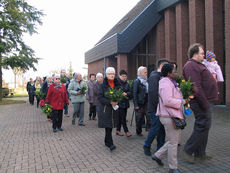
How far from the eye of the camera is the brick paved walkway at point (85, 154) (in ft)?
13.7

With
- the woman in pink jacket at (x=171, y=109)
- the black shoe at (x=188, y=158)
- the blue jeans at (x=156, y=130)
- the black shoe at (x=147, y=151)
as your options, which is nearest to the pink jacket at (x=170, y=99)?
the woman in pink jacket at (x=171, y=109)

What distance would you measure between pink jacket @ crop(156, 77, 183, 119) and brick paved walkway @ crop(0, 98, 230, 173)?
1066mm

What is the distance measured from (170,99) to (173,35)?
46.4 feet

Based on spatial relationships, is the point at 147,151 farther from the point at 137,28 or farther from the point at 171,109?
the point at 137,28

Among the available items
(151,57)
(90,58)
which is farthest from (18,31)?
(151,57)

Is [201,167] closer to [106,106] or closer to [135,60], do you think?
[106,106]

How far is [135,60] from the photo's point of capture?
20344 millimetres

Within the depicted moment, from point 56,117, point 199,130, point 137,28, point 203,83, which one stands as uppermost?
point 137,28

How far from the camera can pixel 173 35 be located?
55.0 ft

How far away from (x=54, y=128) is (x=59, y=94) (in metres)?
1.13

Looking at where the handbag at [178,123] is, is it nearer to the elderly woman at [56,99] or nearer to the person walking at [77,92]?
the elderly woman at [56,99]

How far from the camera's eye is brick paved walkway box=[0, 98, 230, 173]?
4.17 m

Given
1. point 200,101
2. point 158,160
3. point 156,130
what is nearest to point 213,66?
point 200,101

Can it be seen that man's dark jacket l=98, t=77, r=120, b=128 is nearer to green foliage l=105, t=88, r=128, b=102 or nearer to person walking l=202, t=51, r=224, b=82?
green foliage l=105, t=88, r=128, b=102
